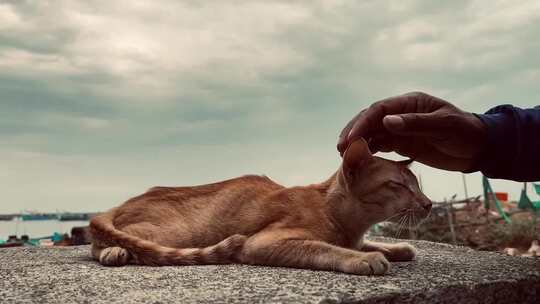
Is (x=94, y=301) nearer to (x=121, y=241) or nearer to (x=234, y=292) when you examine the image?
(x=234, y=292)

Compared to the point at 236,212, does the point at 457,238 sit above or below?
below

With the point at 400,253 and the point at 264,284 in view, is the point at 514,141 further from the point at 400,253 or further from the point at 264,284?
the point at 264,284

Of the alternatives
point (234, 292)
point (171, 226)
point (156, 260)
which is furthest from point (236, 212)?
point (234, 292)

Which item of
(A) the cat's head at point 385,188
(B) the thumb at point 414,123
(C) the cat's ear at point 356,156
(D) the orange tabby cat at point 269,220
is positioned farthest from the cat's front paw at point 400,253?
(B) the thumb at point 414,123

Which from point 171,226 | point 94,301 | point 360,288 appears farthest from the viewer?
point 171,226

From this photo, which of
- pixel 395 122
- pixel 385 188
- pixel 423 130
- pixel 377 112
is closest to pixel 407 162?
pixel 385 188

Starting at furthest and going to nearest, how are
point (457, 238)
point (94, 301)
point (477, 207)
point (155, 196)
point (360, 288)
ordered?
point (477, 207) < point (457, 238) < point (155, 196) < point (360, 288) < point (94, 301)

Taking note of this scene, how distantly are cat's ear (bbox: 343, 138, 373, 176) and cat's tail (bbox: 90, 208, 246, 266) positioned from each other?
776 millimetres

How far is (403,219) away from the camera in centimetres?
335

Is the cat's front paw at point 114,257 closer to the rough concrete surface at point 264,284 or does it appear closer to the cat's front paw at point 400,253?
the rough concrete surface at point 264,284

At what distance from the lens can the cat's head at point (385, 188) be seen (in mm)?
3303

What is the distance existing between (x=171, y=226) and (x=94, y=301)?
137 cm

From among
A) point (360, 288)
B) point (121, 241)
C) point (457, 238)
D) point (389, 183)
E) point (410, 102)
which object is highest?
point (410, 102)

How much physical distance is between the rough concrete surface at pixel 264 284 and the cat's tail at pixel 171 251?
0.10m
